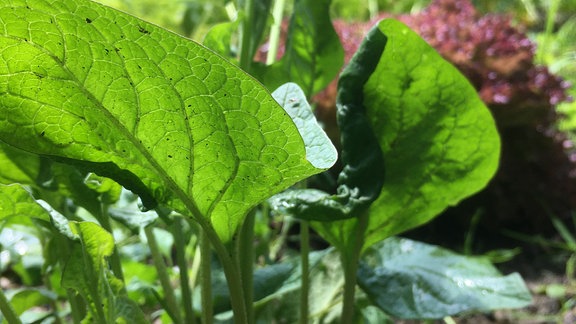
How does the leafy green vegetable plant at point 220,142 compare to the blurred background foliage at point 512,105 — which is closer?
the leafy green vegetable plant at point 220,142

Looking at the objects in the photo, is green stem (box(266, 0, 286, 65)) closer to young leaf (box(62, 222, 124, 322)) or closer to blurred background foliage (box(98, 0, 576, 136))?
young leaf (box(62, 222, 124, 322))

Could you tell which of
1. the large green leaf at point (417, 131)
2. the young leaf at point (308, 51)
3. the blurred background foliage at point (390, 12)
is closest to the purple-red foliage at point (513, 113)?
the blurred background foliage at point (390, 12)

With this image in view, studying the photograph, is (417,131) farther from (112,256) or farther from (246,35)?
(112,256)

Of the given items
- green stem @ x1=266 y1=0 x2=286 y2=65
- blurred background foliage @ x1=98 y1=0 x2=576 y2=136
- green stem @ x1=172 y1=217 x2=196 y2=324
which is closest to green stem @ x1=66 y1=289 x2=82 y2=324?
green stem @ x1=172 y1=217 x2=196 y2=324

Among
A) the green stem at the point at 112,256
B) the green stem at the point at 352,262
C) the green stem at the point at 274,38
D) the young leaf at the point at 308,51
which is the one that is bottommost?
the green stem at the point at 352,262

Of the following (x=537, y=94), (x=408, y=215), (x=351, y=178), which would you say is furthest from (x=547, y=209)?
(x=351, y=178)

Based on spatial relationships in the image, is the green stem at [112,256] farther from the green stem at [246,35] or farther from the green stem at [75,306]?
the green stem at [246,35]

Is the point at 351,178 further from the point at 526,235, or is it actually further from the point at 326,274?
the point at 526,235
